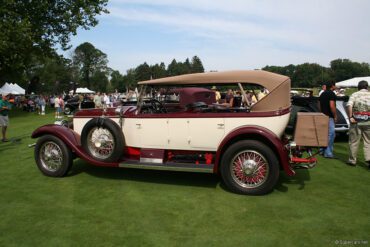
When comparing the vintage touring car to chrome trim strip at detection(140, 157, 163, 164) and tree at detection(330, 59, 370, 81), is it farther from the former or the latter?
tree at detection(330, 59, 370, 81)

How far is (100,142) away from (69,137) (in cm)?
70

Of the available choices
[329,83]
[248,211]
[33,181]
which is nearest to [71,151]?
[33,181]

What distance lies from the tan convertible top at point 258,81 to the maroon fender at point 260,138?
1.40ft

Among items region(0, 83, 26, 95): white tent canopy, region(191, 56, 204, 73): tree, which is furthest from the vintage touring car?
region(191, 56, 204, 73): tree

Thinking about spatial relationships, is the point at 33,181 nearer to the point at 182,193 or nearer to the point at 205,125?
the point at 182,193

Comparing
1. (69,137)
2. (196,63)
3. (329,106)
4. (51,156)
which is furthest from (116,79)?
(69,137)

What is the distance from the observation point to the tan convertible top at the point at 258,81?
525 centimetres

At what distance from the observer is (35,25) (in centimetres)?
2350

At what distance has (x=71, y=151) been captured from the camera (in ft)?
20.8

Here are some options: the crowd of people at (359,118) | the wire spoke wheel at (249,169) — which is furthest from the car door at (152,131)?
the crowd of people at (359,118)

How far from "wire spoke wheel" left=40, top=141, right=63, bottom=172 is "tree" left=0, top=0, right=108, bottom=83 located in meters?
16.2

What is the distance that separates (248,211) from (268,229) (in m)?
0.59

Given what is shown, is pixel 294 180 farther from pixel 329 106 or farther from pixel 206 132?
pixel 329 106

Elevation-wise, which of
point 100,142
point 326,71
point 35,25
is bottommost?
point 100,142
